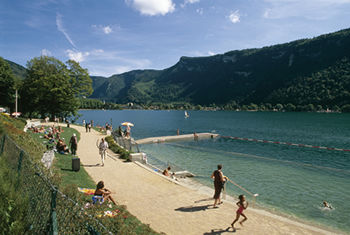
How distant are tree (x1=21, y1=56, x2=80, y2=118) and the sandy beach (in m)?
34.8

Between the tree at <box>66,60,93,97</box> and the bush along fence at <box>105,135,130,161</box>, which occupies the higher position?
the tree at <box>66,60,93,97</box>

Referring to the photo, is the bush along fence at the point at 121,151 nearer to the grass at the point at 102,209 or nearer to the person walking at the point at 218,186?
the grass at the point at 102,209

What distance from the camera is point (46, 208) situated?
498 cm

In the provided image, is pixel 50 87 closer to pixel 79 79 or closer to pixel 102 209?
pixel 79 79

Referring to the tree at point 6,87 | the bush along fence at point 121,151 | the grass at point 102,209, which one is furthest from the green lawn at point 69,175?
the tree at point 6,87

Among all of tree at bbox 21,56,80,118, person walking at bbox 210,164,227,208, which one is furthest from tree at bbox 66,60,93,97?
person walking at bbox 210,164,227,208

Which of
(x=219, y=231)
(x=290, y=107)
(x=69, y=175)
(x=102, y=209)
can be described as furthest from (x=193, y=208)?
(x=290, y=107)

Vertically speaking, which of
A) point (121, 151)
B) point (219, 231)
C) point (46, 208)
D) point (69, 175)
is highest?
point (46, 208)

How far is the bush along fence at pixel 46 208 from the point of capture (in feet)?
13.5

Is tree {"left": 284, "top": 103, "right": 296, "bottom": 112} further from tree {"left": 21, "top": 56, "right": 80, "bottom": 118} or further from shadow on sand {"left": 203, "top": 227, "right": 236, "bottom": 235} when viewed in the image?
shadow on sand {"left": 203, "top": 227, "right": 236, "bottom": 235}

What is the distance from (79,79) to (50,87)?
700 centimetres

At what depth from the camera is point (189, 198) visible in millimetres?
11289

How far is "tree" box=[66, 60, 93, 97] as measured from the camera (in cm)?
4778

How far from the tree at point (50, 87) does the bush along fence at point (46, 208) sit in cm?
4033
